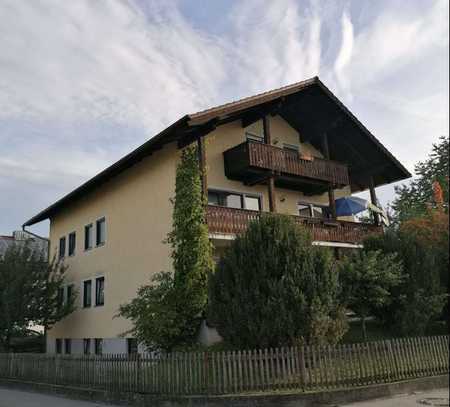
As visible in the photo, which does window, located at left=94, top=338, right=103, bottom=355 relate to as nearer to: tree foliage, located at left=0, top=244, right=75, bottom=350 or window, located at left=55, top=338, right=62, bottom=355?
tree foliage, located at left=0, top=244, right=75, bottom=350

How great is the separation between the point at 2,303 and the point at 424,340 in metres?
17.6

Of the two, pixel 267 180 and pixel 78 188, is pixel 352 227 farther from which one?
pixel 78 188

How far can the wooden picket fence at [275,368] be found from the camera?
34.9 feet

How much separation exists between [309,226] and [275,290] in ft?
26.4

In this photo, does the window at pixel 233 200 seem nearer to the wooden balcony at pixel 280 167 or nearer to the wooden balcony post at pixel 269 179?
the wooden balcony at pixel 280 167

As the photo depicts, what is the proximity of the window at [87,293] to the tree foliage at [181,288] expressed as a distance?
8.01 metres

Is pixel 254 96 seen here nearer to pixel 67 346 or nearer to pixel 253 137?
pixel 253 137

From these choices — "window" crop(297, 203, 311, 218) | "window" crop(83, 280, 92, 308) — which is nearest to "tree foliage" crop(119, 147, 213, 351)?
"window" crop(297, 203, 311, 218)

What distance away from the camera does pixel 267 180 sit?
19266 millimetres

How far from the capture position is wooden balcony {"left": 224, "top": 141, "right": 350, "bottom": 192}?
18.4 meters

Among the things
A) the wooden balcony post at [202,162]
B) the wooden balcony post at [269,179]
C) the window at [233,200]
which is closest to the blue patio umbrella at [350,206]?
the window at [233,200]

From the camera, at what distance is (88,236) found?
24109 mm

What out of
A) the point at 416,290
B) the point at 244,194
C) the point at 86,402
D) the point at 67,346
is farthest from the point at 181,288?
the point at 67,346

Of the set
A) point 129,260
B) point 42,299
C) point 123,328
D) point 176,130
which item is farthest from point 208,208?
point 42,299
